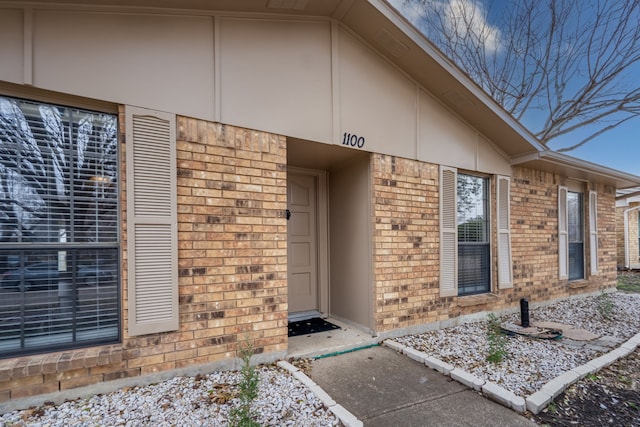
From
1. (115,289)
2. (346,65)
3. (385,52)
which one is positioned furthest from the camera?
(385,52)

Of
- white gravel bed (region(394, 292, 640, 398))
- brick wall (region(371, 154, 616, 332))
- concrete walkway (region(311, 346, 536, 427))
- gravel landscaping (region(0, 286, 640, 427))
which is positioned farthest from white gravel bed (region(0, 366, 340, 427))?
white gravel bed (region(394, 292, 640, 398))

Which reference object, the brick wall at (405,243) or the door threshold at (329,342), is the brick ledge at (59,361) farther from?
the brick wall at (405,243)

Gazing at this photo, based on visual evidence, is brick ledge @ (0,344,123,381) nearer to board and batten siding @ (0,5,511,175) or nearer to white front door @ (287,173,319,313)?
board and batten siding @ (0,5,511,175)

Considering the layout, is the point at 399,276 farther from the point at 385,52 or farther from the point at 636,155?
the point at 636,155

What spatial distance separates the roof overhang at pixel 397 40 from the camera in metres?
2.69

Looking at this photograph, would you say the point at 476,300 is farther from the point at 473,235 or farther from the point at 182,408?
the point at 182,408

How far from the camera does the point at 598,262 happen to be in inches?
275

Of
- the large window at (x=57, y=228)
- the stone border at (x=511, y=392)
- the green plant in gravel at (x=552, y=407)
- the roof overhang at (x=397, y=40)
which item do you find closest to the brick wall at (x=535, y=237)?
the roof overhang at (x=397, y=40)

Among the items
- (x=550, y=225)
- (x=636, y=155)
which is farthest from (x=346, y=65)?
(x=636, y=155)

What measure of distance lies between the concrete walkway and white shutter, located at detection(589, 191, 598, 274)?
637 cm

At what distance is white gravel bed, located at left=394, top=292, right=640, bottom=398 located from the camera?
297 cm

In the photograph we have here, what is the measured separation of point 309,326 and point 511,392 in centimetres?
246

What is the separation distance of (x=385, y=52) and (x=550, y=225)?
4.81 m

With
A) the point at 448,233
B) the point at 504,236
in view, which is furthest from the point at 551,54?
the point at 448,233
